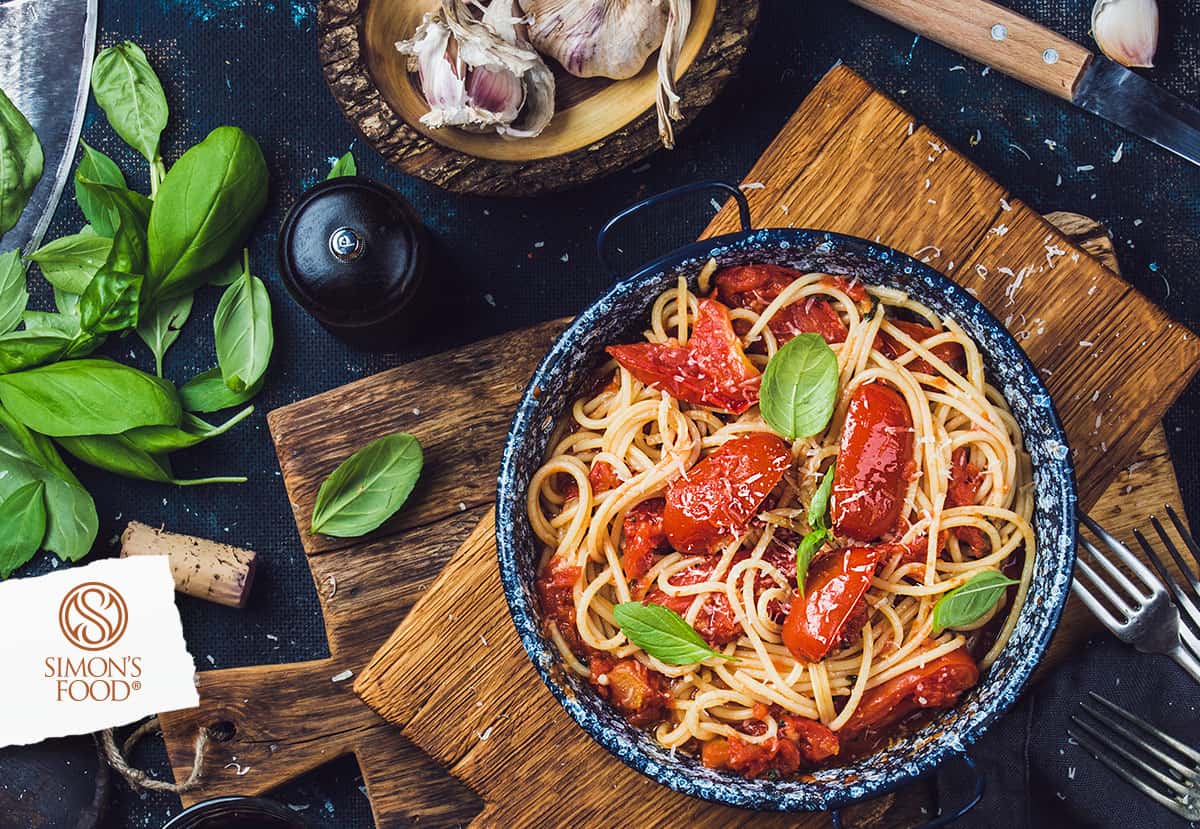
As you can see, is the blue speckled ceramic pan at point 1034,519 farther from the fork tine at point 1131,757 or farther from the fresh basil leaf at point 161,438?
the fresh basil leaf at point 161,438

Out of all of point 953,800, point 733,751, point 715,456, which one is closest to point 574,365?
point 715,456

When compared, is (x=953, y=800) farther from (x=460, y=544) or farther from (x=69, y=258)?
(x=69, y=258)

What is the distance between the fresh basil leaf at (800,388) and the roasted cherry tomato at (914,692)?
1.83 ft

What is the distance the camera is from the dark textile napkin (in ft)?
8.16

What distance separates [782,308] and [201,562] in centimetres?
172

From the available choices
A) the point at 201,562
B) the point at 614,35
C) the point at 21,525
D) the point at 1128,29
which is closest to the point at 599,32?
the point at 614,35

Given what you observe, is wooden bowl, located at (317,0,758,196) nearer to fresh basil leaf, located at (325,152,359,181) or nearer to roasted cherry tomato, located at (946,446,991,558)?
fresh basil leaf, located at (325,152,359,181)

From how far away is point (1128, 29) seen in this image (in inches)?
110

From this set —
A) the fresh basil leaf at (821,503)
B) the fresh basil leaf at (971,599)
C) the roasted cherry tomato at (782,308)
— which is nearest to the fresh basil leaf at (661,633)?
the fresh basil leaf at (821,503)

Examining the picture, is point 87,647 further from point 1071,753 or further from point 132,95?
point 1071,753

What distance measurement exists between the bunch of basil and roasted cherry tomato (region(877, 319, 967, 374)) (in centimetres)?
164

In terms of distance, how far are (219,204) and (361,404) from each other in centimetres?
66

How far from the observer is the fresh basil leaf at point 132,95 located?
298cm

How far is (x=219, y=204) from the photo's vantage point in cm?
284
